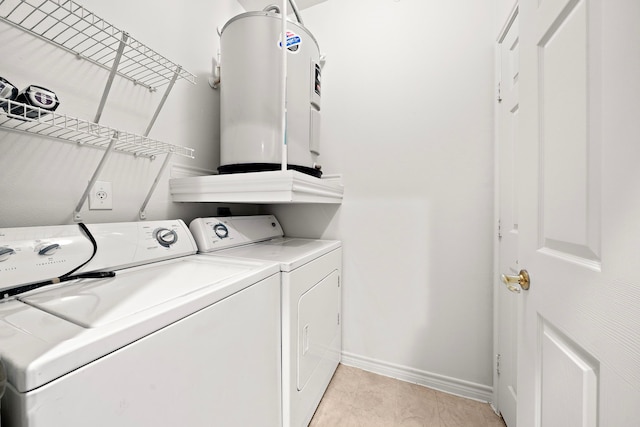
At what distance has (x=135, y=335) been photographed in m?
0.51

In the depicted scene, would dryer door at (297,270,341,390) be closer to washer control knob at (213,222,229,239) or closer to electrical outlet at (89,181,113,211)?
washer control knob at (213,222,229,239)

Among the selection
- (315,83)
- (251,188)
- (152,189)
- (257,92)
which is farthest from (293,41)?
(152,189)

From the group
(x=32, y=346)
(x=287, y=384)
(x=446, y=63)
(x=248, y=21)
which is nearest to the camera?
(x=32, y=346)

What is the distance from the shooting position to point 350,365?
71.9 inches

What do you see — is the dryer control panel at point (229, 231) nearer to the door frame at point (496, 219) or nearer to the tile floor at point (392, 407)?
the tile floor at point (392, 407)

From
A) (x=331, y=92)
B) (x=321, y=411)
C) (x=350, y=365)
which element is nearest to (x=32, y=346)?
(x=321, y=411)

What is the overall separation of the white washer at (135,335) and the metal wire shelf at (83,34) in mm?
684

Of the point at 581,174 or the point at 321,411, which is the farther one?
the point at 321,411

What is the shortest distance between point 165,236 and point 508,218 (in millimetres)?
1774

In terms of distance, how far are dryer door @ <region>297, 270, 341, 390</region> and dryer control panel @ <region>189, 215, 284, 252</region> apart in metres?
0.54

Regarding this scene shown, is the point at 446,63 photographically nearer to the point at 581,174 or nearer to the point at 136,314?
the point at 581,174

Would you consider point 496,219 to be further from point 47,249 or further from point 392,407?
point 47,249

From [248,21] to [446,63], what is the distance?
127cm

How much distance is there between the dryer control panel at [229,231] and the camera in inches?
50.3
